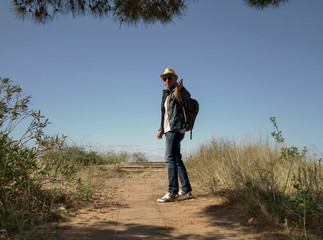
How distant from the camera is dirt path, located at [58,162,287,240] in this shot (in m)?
3.11

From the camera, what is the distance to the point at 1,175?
372 centimetres

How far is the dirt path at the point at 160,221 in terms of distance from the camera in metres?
3.11

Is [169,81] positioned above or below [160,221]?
above

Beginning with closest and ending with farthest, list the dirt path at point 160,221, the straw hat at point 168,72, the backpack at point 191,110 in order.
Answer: the dirt path at point 160,221, the backpack at point 191,110, the straw hat at point 168,72

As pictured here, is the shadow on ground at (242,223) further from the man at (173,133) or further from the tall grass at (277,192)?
the man at (173,133)

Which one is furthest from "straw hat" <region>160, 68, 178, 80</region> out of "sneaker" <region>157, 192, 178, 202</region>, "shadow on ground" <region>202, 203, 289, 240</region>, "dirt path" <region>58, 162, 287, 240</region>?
"shadow on ground" <region>202, 203, 289, 240</region>

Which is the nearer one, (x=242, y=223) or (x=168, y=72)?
(x=242, y=223)

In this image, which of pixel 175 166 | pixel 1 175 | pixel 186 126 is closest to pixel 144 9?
pixel 186 126

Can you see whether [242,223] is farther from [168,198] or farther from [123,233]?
[168,198]

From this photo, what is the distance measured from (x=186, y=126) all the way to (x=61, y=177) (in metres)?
2.18

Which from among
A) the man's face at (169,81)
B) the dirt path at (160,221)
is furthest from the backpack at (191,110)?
the dirt path at (160,221)

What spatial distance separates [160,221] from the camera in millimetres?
3658

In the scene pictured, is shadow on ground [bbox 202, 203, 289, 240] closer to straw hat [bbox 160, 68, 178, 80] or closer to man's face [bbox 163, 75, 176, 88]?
man's face [bbox 163, 75, 176, 88]

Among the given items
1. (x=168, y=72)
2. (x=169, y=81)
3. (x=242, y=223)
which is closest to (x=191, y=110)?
(x=169, y=81)
